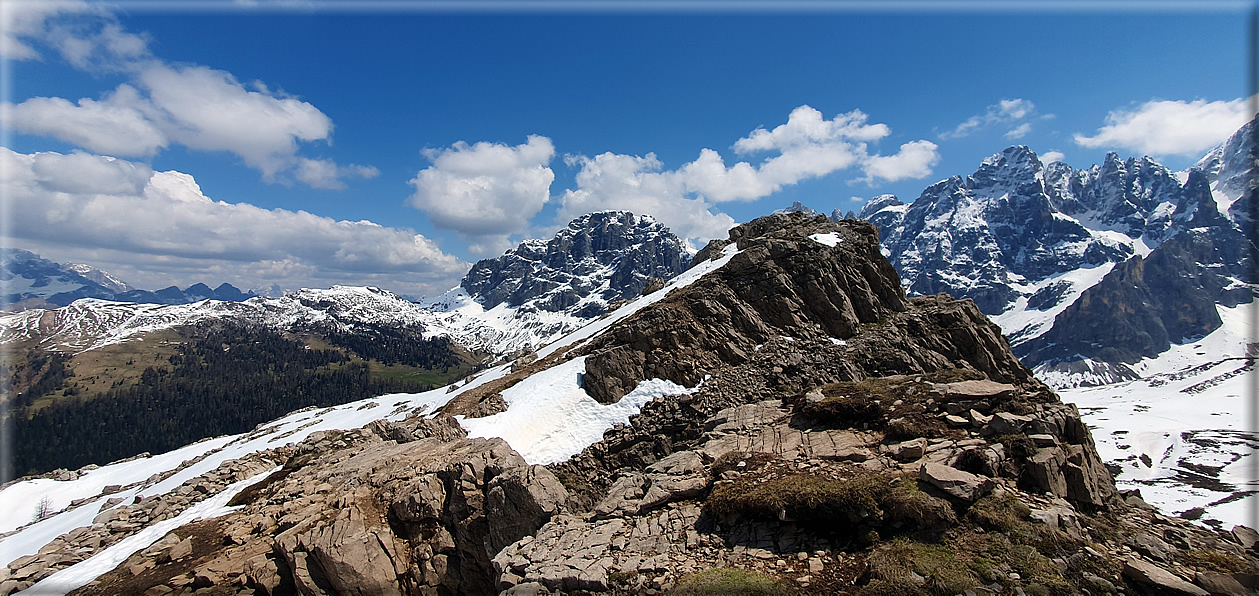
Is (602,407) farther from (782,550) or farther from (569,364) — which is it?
(782,550)

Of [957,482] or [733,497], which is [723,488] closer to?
[733,497]

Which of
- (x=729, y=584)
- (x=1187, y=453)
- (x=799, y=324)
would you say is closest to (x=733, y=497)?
(x=729, y=584)

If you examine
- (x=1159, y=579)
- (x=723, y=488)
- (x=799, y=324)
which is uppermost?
(x=799, y=324)

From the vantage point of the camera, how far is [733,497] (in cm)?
1366

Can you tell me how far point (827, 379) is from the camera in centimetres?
2908

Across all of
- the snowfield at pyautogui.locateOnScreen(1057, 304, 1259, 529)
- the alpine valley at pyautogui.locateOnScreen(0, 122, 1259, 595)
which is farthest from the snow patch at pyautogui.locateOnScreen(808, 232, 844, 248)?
the snowfield at pyautogui.locateOnScreen(1057, 304, 1259, 529)

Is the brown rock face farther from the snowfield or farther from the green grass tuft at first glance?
the snowfield

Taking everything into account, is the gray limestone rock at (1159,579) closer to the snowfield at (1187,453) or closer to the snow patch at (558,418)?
the snow patch at (558,418)

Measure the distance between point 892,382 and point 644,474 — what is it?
13792 millimetres

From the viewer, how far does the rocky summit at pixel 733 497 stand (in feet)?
36.4

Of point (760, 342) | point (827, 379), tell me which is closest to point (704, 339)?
point (760, 342)

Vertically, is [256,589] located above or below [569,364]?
below

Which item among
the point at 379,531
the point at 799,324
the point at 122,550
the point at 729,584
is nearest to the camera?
the point at 729,584

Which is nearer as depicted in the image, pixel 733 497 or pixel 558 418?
pixel 733 497
